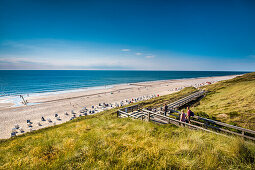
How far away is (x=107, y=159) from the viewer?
3.37 metres

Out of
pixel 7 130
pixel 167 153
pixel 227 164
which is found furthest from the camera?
pixel 7 130

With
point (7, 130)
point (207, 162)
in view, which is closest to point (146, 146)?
point (207, 162)

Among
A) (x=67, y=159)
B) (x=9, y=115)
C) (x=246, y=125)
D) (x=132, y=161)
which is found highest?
(x=132, y=161)

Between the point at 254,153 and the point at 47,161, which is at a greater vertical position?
the point at 254,153

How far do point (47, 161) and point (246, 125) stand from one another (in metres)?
11.5

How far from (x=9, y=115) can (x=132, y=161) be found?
94.8ft

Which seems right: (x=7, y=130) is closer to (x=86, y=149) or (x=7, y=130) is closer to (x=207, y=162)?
(x=86, y=149)

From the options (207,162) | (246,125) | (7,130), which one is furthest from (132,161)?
(7,130)

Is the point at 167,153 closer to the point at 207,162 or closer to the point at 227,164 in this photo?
the point at 207,162

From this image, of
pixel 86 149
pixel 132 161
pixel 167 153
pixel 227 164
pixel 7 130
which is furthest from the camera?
pixel 7 130

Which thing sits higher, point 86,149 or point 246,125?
point 86,149

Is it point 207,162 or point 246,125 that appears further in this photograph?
point 246,125

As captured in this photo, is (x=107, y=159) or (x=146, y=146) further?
(x=146, y=146)

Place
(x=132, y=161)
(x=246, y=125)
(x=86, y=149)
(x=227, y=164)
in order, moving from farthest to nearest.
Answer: (x=246, y=125)
(x=86, y=149)
(x=132, y=161)
(x=227, y=164)
